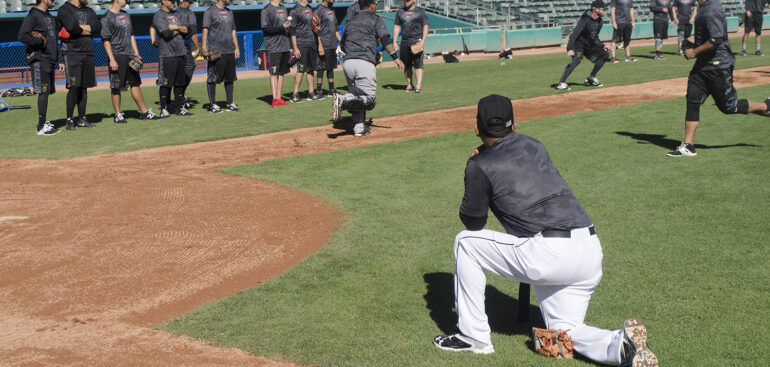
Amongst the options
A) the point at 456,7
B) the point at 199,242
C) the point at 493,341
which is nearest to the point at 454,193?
the point at 199,242

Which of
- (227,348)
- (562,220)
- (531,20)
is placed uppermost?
(531,20)

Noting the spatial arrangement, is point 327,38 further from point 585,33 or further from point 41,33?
point 41,33

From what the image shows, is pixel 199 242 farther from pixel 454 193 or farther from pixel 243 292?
pixel 454 193

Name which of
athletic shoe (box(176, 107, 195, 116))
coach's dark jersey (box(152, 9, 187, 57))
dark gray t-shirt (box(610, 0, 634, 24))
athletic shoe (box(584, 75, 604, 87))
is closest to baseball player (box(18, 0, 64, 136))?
coach's dark jersey (box(152, 9, 187, 57))

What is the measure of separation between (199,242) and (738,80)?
47.9 ft

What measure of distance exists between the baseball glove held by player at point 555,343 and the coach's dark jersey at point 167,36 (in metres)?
10.9

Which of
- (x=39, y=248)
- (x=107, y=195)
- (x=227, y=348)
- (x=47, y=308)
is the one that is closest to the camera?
(x=227, y=348)

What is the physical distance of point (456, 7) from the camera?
3544 cm

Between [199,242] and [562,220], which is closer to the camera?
[562,220]

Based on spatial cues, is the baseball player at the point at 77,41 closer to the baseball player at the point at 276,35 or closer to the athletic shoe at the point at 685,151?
the baseball player at the point at 276,35

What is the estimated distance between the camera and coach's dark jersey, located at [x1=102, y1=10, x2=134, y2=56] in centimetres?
1252

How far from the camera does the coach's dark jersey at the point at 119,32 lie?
12.5 meters

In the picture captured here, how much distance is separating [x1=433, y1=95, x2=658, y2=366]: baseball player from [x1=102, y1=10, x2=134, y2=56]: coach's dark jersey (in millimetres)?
10290

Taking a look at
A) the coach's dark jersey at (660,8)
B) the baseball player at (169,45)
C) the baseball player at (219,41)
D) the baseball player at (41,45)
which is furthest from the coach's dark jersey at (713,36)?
the coach's dark jersey at (660,8)
